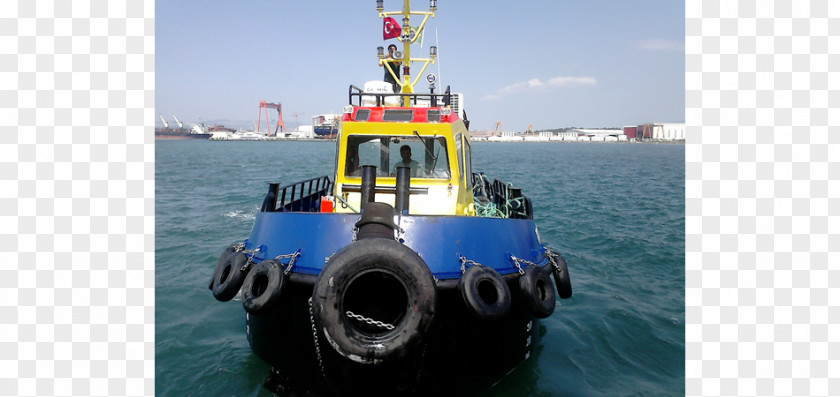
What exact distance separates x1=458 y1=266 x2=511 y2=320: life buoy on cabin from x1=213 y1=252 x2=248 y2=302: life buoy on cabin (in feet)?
6.96

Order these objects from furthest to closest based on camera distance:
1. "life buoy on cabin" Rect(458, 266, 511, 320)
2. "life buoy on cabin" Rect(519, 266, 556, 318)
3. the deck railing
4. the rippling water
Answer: the deck railing < the rippling water < "life buoy on cabin" Rect(519, 266, 556, 318) < "life buoy on cabin" Rect(458, 266, 511, 320)

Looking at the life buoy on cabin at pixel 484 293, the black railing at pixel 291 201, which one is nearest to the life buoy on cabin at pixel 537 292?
the life buoy on cabin at pixel 484 293

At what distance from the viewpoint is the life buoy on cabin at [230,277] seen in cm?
430

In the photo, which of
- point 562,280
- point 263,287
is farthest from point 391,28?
point 263,287

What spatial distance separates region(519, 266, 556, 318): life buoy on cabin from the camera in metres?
4.09

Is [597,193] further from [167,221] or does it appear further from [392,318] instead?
[392,318]

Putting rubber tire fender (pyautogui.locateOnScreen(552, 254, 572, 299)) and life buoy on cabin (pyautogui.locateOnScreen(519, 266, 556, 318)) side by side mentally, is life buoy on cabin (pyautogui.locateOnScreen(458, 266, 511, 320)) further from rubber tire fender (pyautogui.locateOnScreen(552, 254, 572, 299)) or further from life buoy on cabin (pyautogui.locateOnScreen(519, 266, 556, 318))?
rubber tire fender (pyautogui.locateOnScreen(552, 254, 572, 299))

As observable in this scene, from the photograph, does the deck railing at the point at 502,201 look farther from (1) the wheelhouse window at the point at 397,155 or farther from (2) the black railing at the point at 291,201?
(2) the black railing at the point at 291,201

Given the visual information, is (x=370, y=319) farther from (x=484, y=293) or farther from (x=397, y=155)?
(x=397, y=155)

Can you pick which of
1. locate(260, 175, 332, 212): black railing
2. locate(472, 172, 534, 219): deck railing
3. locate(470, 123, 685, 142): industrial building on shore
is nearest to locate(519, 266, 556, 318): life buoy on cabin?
locate(472, 172, 534, 219): deck railing

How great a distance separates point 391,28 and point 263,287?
654 centimetres

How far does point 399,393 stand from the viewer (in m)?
3.87

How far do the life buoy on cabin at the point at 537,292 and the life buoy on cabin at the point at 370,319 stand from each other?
109 cm

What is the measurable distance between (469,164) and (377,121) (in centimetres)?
173
